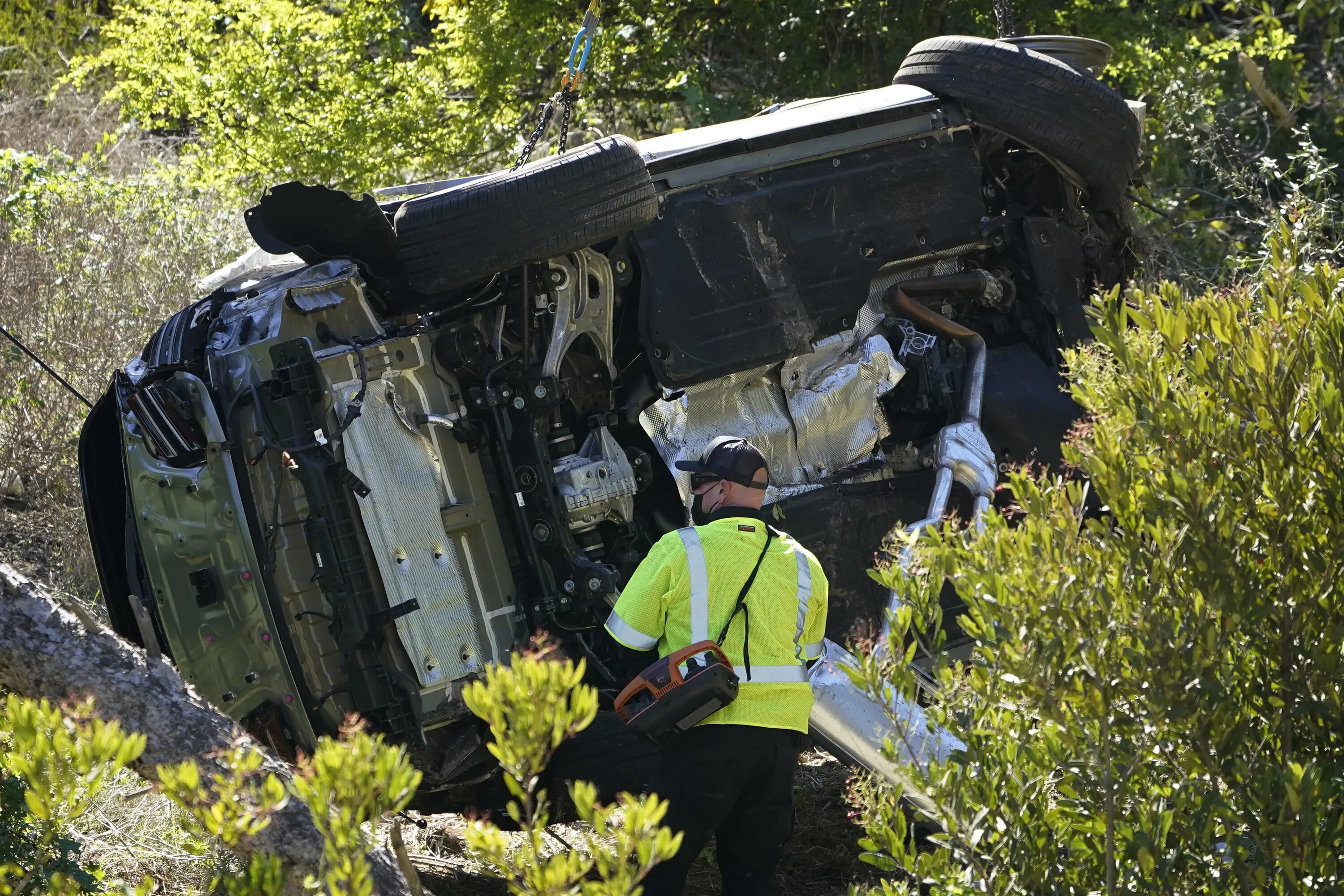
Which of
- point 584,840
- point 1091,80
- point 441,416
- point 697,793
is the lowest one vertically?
point 584,840

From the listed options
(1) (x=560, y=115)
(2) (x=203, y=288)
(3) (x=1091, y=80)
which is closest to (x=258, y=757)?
(2) (x=203, y=288)

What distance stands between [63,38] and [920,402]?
38.4 ft

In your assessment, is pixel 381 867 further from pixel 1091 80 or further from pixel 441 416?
pixel 1091 80

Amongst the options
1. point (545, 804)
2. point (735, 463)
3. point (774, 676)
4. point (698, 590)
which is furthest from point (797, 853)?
point (545, 804)

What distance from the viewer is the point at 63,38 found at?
14.0 meters

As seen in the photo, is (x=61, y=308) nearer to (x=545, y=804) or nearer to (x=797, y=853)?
(x=797, y=853)

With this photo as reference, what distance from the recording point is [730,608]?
380 centimetres

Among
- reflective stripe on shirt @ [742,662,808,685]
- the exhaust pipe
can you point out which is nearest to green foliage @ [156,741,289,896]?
the exhaust pipe

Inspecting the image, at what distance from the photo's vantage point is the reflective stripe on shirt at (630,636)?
12.4ft

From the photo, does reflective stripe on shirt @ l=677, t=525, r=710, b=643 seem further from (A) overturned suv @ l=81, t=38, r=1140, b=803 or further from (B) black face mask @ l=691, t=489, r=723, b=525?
(A) overturned suv @ l=81, t=38, r=1140, b=803

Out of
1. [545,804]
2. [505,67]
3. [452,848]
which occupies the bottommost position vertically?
[452,848]

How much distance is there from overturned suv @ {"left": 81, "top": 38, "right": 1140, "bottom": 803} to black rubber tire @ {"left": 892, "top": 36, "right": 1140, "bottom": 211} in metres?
0.01

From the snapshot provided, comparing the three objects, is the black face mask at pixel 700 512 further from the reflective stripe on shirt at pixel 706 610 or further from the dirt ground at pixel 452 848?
the dirt ground at pixel 452 848

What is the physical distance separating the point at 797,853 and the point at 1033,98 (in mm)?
2881
